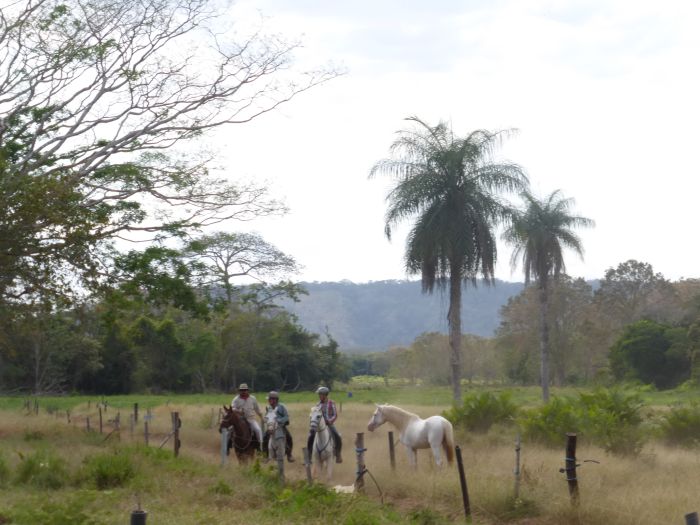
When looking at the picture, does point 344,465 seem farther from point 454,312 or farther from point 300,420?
point 300,420

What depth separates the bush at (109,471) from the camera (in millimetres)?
13125

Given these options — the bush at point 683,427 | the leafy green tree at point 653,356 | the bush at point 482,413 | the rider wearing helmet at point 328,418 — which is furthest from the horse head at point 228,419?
the leafy green tree at point 653,356

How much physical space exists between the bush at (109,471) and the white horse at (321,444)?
3299 mm

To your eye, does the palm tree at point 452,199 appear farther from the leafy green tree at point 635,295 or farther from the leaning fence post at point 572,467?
the leafy green tree at point 635,295

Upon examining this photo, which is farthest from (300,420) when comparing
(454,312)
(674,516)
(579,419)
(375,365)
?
(375,365)

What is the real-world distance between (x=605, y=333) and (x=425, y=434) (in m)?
49.2

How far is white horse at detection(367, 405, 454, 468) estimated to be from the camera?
1540cm

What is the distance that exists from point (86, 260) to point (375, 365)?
95796mm

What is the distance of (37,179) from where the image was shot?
17797 mm

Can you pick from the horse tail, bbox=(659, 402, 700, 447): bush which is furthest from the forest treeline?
the horse tail

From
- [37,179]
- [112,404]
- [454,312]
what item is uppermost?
[37,179]

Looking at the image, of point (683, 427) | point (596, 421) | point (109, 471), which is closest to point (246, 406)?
point (109, 471)

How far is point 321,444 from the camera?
15.5 meters

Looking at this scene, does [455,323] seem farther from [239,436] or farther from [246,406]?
[239,436]
